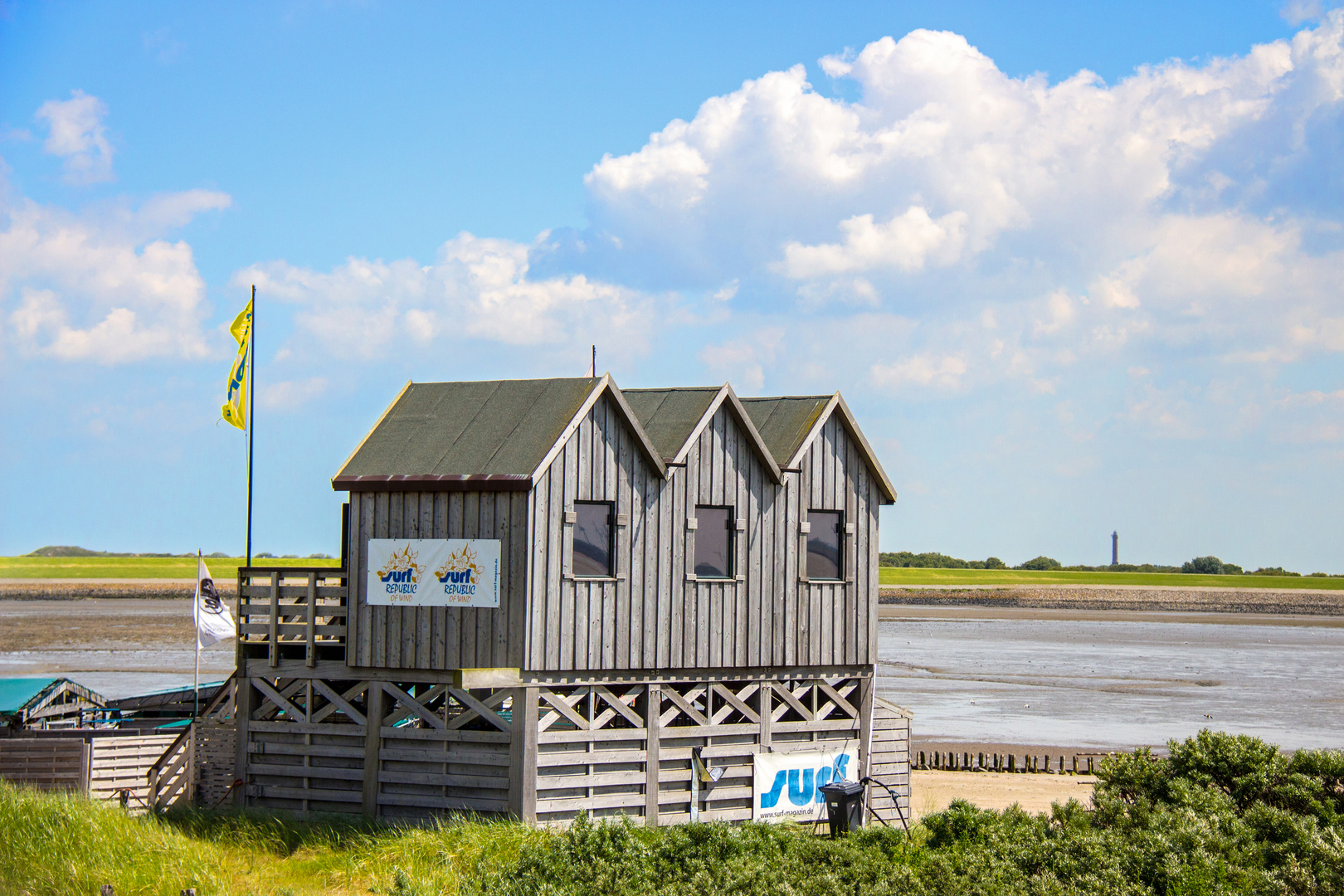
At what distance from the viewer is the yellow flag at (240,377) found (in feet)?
85.7

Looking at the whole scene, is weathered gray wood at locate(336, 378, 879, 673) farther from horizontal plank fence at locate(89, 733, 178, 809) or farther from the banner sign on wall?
horizontal plank fence at locate(89, 733, 178, 809)

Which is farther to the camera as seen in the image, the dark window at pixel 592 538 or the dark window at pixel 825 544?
the dark window at pixel 825 544

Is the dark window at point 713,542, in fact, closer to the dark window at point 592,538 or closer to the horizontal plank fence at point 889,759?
the dark window at point 592,538

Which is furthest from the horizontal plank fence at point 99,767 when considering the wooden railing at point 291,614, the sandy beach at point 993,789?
the sandy beach at point 993,789

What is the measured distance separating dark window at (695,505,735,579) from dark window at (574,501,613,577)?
5.85 feet

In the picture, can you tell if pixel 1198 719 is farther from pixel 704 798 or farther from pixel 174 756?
pixel 174 756

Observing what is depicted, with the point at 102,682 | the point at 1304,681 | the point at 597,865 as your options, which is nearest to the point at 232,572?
the point at 102,682

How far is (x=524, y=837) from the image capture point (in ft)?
62.1

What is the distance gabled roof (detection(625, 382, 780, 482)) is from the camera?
22.0 metres

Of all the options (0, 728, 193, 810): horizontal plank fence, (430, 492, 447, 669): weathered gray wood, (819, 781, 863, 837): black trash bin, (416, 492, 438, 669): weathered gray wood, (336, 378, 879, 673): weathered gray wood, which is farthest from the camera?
(0, 728, 193, 810): horizontal plank fence

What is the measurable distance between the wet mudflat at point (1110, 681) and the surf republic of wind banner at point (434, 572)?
2209 cm

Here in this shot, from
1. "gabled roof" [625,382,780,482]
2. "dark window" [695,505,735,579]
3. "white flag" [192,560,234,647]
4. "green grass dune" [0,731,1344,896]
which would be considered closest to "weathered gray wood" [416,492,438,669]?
"green grass dune" [0,731,1344,896]

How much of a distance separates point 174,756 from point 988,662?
50.2m

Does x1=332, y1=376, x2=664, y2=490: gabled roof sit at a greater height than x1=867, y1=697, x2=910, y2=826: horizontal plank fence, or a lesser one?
greater
